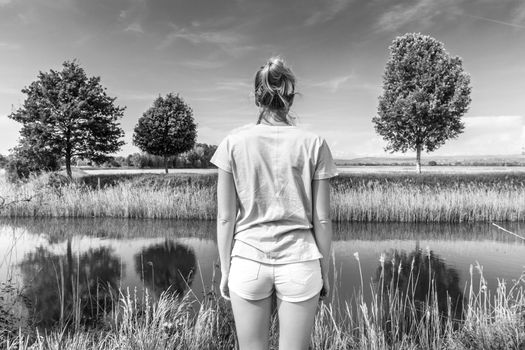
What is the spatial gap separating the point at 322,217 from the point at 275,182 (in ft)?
0.90

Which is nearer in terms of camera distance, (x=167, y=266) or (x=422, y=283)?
(x=422, y=283)

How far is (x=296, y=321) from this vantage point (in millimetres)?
1702

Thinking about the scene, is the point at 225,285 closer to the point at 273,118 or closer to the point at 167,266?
the point at 273,118

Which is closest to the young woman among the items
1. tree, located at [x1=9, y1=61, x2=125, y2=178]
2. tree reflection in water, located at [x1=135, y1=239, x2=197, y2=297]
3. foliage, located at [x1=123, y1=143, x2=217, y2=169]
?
tree reflection in water, located at [x1=135, y1=239, x2=197, y2=297]

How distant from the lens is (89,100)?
19953 millimetres

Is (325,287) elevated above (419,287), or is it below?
above

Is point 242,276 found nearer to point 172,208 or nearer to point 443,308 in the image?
point 443,308

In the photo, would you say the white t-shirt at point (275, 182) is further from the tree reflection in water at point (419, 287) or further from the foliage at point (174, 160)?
the foliage at point (174, 160)

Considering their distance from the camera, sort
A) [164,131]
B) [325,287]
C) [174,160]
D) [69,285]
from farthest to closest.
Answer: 1. [174,160]
2. [164,131]
3. [69,285]
4. [325,287]

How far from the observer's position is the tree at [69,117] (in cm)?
1908

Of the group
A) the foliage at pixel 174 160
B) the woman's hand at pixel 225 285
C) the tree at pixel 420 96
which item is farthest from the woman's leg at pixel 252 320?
the foliage at pixel 174 160

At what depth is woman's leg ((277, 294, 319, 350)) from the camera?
1.69 metres

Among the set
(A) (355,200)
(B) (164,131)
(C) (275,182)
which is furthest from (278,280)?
(B) (164,131)

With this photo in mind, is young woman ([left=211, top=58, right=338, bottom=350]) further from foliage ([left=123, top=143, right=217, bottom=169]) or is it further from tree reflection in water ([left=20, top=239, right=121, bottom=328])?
foliage ([left=123, top=143, right=217, bottom=169])
